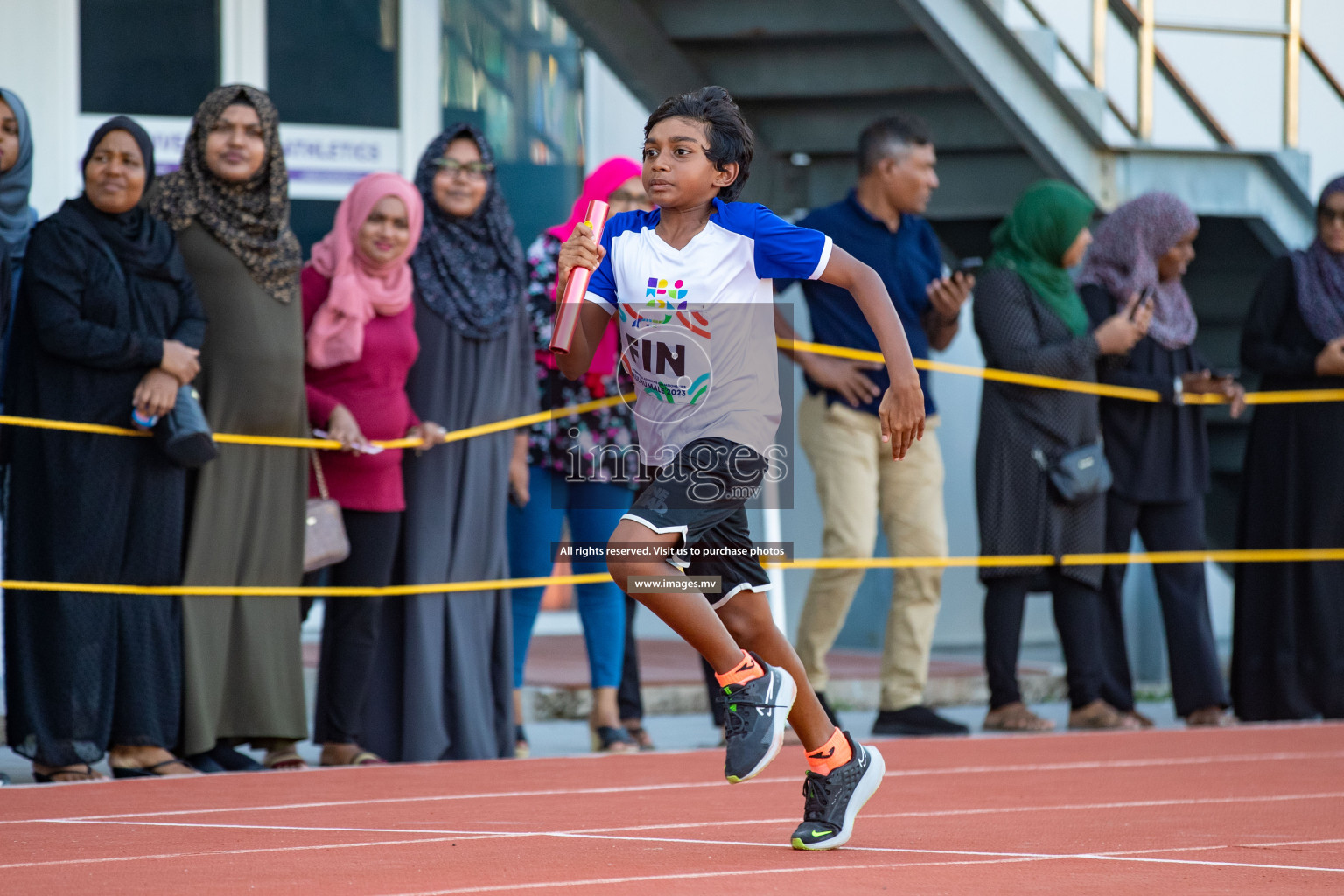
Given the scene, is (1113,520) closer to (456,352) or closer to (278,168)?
(456,352)

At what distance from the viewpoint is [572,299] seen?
3893 millimetres

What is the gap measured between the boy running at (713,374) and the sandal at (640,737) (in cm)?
264

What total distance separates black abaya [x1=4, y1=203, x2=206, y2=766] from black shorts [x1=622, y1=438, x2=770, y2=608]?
229 cm

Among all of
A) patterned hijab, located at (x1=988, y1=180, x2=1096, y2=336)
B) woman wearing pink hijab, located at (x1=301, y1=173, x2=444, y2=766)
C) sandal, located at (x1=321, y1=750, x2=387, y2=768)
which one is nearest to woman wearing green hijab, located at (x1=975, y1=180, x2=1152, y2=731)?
patterned hijab, located at (x1=988, y1=180, x2=1096, y2=336)

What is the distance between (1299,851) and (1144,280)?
158 inches

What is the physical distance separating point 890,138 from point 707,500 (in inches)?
141

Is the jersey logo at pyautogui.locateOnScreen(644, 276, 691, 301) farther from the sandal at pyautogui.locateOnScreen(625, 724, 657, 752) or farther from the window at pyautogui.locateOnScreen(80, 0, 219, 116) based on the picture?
the window at pyautogui.locateOnScreen(80, 0, 219, 116)

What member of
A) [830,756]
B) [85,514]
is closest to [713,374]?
[830,756]

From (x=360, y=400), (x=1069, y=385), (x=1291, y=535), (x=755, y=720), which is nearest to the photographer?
(x=755, y=720)

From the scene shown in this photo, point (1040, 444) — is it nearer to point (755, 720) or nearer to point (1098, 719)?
point (1098, 719)

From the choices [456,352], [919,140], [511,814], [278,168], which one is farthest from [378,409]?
[919,140]

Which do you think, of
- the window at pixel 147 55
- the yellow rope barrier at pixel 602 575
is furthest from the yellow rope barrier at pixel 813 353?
the window at pixel 147 55

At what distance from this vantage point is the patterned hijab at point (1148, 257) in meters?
7.57

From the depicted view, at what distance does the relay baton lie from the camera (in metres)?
3.87
